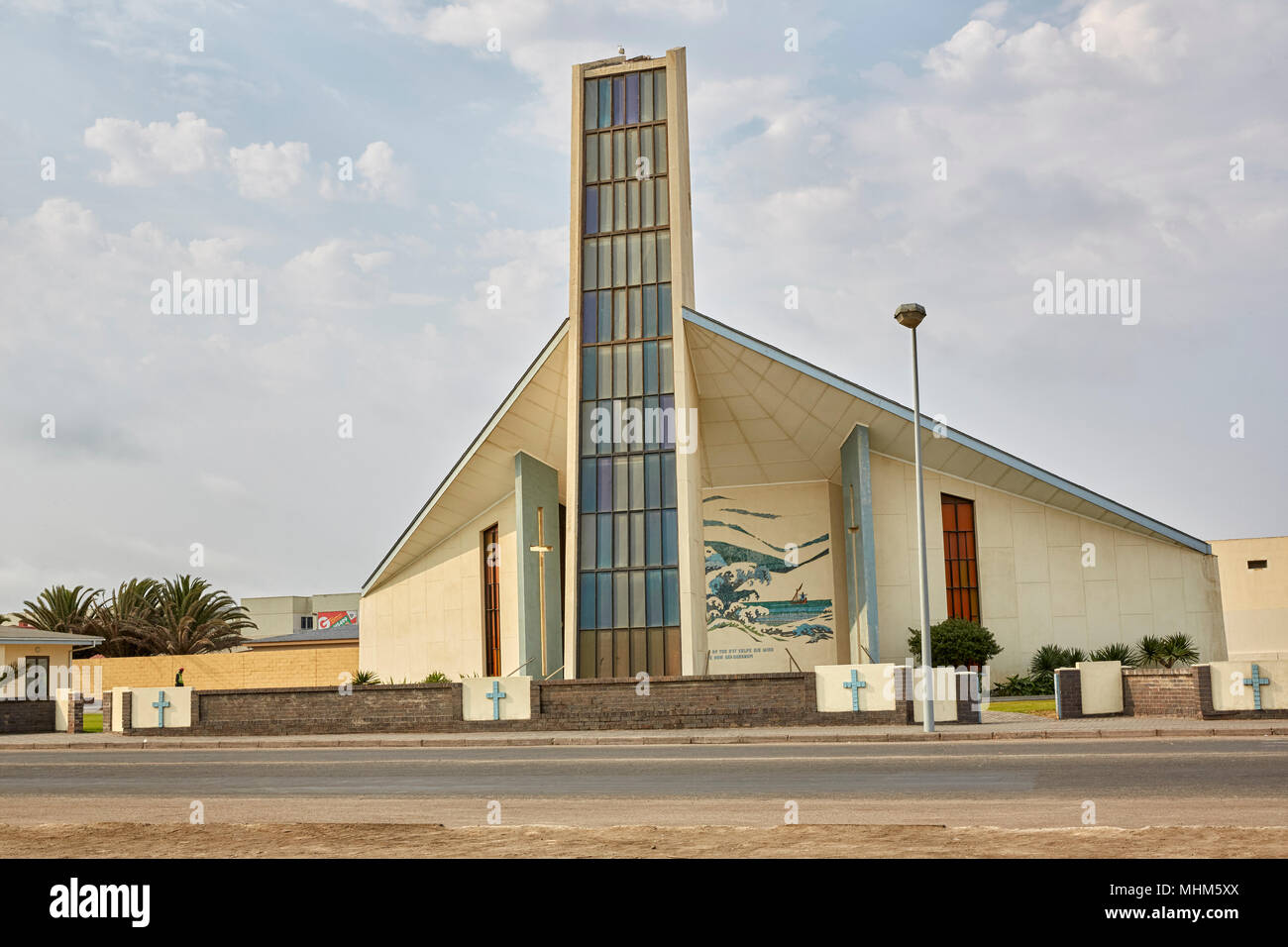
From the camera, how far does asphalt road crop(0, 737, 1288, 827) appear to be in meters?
9.84

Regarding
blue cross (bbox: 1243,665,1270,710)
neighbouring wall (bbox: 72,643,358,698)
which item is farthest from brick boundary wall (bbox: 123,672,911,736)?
neighbouring wall (bbox: 72,643,358,698)

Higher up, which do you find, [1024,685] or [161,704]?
[161,704]

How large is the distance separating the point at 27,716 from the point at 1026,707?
1126 inches

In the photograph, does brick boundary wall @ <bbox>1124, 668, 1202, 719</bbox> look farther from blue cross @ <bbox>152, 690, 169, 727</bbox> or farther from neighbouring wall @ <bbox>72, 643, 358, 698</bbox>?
neighbouring wall @ <bbox>72, 643, 358, 698</bbox>

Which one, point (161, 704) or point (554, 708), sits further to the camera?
point (161, 704)

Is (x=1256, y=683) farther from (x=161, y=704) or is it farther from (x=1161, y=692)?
(x=161, y=704)

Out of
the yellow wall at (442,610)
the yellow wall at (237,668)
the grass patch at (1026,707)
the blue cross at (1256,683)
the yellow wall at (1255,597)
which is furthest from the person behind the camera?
the yellow wall at (1255,597)

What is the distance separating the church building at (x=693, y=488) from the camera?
34219mm

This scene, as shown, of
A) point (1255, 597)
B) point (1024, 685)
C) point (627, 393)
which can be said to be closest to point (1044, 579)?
point (1024, 685)

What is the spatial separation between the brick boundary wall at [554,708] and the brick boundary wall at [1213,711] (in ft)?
18.2

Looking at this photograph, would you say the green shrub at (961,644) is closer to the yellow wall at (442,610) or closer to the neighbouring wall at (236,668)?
the yellow wall at (442,610)

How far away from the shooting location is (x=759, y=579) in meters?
41.2

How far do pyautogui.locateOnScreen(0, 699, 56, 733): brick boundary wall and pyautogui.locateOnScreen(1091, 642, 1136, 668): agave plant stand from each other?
32.0 metres

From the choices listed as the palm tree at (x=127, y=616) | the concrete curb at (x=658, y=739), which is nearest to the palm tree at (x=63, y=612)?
the palm tree at (x=127, y=616)
